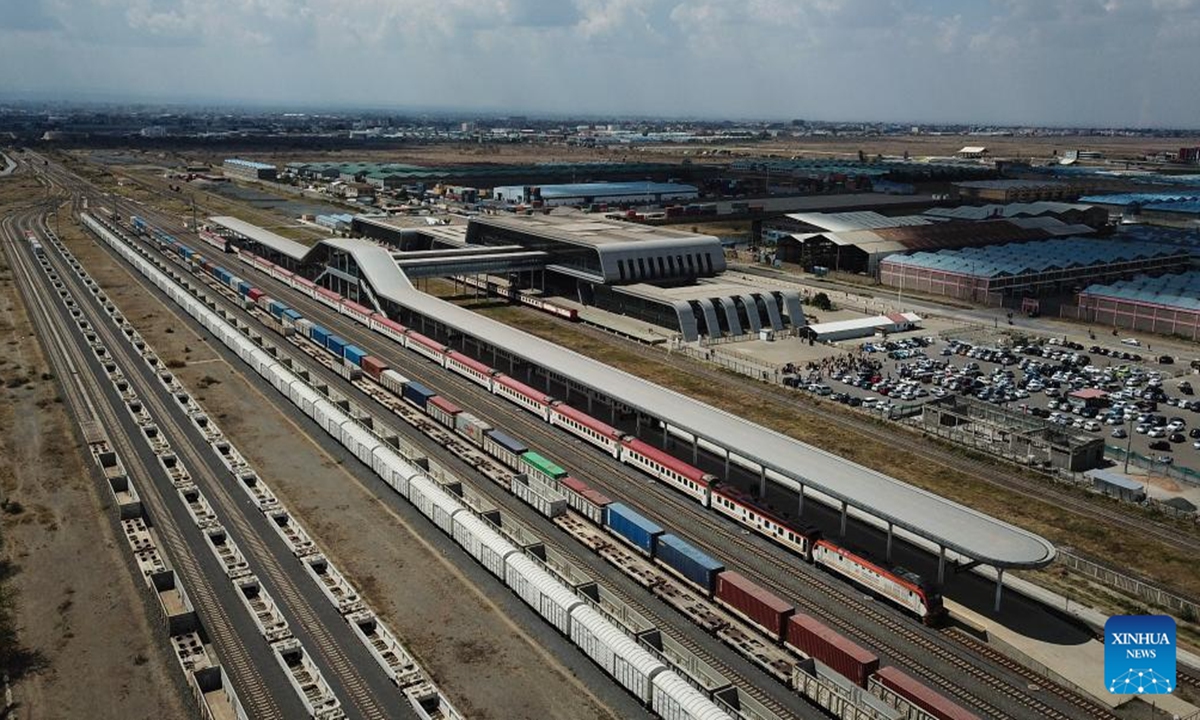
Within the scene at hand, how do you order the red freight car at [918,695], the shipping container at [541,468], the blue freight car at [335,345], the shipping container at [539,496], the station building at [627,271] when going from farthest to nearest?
the station building at [627,271] → the blue freight car at [335,345] → the shipping container at [541,468] → the shipping container at [539,496] → the red freight car at [918,695]

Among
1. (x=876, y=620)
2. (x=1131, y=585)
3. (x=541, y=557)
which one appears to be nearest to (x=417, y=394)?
(x=541, y=557)

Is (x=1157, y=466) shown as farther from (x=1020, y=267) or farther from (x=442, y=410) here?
(x=1020, y=267)

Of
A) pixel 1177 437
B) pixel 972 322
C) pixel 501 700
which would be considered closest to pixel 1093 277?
pixel 972 322

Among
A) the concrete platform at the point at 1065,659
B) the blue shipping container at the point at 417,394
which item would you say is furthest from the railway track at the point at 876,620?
the blue shipping container at the point at 417,394

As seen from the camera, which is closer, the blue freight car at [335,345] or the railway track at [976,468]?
the railway track at [976,468]

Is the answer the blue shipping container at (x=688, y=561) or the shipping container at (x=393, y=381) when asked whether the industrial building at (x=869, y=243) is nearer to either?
the shipping container at (x=393, y=381)

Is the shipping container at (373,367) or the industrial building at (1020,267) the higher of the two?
the industrial building at (1020,267)

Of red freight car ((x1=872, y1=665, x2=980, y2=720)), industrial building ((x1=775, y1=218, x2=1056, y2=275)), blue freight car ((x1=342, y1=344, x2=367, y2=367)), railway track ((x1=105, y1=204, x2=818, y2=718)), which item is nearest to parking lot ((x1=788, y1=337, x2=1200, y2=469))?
railway track ((x1=105, y1=204, x2=818, y2=718))

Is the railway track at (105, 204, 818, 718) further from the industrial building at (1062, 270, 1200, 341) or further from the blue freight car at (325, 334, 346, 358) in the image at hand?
the industrial building at (1062, 270, 1200, 341)

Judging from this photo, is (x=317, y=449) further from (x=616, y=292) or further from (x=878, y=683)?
(x=616, y=292)
